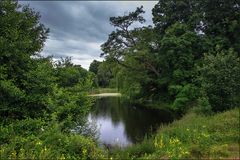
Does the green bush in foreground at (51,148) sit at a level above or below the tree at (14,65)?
below

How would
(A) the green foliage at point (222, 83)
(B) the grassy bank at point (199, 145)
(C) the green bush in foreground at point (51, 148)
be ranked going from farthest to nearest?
(A) the green foliage at point (222, 83) → (B) the grassy bank at point (199, 145) → (C) the green bush in foreground at point (51, 148)

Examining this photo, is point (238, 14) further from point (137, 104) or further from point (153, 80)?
point (137, 104)

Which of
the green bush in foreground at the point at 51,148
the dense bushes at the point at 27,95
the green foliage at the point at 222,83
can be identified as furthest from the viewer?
the green foliage at the point at 222,83

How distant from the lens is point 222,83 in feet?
53.8

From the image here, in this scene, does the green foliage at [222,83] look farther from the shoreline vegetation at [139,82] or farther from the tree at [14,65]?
the tree at [14,65]

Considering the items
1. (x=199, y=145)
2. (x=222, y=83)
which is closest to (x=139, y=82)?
(x=222, y=83)

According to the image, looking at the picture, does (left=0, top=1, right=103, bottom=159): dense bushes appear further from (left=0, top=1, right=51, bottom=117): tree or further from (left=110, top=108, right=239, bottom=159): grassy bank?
(left=110, top=108, right=239, bottom=159): grassy bank

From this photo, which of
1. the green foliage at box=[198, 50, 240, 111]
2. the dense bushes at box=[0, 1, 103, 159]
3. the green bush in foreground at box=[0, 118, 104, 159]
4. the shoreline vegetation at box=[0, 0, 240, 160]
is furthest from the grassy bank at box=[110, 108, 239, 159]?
the green foliage at box=[198, 50, 240, 111]

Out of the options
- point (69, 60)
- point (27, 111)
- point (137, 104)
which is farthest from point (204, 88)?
point (137, 104)

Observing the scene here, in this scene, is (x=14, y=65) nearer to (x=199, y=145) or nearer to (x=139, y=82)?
(x=199, y=145)

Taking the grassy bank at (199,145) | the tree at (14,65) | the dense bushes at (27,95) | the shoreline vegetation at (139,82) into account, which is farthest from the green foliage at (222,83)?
the tree at (14,65)

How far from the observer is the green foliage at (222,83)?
1633cm

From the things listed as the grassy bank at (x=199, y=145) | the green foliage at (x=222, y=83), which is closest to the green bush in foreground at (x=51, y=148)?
the grassy bank at (x=199, y=145)

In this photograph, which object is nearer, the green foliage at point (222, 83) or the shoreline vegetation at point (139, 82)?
the shoreline vegetation at point (139, 82)
